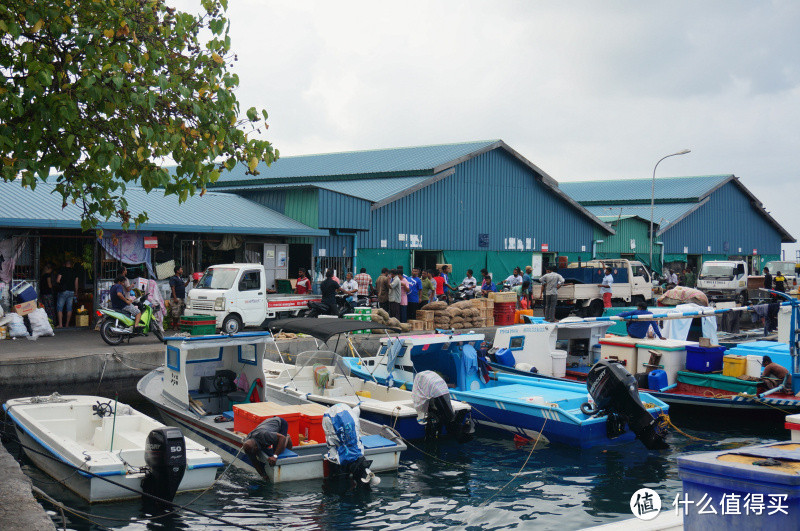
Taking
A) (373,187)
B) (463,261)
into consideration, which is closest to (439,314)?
(463,261)

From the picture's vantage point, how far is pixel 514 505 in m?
10.6

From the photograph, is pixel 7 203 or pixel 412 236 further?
pixel 412 236

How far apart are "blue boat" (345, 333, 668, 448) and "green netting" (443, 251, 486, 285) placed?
1551cm

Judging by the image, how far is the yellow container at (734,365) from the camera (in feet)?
52.4

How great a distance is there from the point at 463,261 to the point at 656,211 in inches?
865

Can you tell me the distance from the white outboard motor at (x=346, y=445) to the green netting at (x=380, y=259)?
17.2 meters

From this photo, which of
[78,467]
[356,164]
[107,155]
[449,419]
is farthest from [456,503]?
[356,164]

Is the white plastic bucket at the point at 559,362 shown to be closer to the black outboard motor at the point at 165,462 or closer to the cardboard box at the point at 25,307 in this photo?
the black outboard motor at the point at 165,462

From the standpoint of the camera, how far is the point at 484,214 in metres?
33.3

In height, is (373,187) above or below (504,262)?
above

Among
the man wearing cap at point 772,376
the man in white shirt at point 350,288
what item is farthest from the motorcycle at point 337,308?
the man wearing cap at point 772,376

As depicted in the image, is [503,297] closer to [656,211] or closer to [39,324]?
[39,324]

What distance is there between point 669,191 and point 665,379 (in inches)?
1504

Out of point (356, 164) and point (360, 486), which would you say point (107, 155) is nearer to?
point (360, 486)
